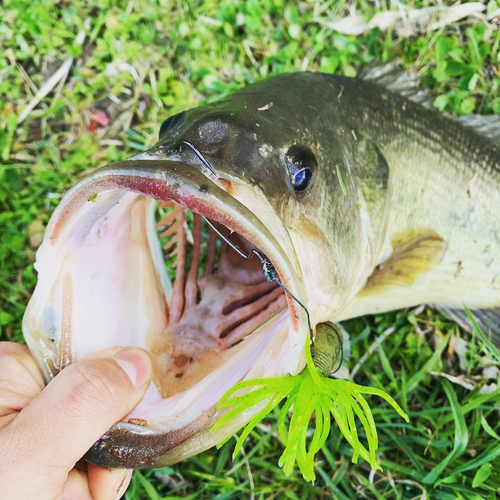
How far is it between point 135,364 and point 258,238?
74 cm

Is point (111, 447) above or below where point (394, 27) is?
below

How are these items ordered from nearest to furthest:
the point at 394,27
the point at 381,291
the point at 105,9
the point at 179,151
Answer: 1. the point at 179,151
2. the point at 381,291
3. the point at 394,27
4. the point at 105,9

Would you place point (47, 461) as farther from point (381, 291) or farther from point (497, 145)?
point (497, 145)

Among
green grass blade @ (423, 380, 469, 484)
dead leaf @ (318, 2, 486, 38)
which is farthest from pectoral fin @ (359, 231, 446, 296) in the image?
dead leaf @ (318, 2, 486, 38)

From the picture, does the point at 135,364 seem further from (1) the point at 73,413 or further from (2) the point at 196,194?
(2) the point at 196,194

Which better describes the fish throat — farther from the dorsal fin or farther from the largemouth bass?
the dorsal fin

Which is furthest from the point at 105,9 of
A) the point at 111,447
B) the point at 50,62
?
the point at 111,447

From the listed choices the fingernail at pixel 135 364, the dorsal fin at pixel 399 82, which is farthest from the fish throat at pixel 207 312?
the dorsal fin at pixel 399 82

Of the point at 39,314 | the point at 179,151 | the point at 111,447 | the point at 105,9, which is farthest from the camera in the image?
the point at 105,9

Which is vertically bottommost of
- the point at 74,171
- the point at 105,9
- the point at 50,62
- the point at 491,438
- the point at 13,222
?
the point at 491,438

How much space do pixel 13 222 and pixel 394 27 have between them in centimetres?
299

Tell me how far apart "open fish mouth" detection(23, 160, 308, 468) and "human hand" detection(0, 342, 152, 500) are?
0.09 metres

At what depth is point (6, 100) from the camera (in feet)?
11.2

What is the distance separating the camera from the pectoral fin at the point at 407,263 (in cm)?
226
